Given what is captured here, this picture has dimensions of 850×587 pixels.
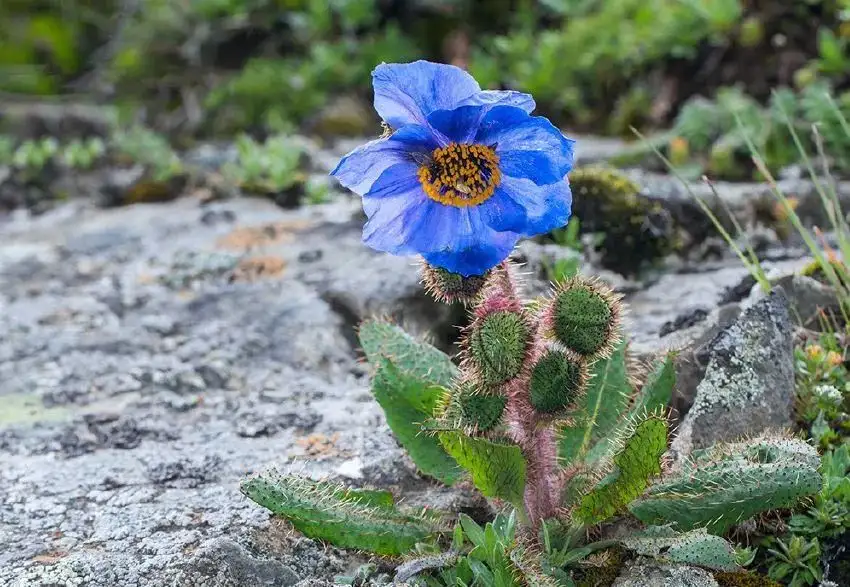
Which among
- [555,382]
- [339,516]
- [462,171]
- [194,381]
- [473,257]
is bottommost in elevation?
[194,381]

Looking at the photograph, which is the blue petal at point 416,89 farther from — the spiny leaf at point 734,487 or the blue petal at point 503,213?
the spiny leaf at point 734,487

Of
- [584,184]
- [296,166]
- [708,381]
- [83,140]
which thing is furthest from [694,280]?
[83,140]

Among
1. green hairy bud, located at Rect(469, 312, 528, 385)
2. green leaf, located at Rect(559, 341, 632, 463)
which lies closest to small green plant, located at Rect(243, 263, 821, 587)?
green hairy bud, located at Rect(469, 312, 528, 385)

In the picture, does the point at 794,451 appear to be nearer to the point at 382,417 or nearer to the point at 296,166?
the point at 382,417

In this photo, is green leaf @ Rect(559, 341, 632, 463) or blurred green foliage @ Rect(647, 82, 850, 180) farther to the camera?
blurred green foliage @ Rect(647, 82, 850, 180)

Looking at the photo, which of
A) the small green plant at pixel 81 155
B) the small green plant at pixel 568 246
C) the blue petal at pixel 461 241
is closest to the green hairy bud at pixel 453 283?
the blue petal at pixel 461 241

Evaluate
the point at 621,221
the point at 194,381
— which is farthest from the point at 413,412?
the point at 621,221

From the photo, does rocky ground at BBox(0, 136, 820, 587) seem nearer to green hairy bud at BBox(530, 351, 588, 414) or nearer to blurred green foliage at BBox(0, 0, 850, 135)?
green hairy bud at BBox(530, 351, 588, 414)

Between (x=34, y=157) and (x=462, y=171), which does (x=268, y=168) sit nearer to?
(x=34, y=157)
